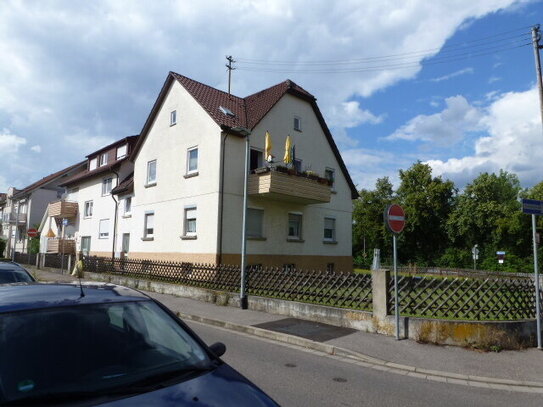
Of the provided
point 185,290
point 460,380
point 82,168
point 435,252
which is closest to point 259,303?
point 185,290

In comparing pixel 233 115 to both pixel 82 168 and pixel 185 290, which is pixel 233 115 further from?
pixel 82 168

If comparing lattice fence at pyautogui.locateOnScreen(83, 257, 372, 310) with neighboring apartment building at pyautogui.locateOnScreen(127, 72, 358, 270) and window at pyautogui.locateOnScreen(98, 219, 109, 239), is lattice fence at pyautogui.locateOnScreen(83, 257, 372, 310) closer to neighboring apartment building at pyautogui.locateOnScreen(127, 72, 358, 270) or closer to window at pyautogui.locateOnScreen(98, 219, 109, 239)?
neighboring apartment building at pyautogui.locateOnScreen(127, 72, 358, 270)

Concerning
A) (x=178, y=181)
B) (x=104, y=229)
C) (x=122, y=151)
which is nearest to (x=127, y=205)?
(x=104, y=229)

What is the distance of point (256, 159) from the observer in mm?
22281

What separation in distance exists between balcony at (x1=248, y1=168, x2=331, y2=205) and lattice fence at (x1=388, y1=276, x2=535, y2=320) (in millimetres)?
10802

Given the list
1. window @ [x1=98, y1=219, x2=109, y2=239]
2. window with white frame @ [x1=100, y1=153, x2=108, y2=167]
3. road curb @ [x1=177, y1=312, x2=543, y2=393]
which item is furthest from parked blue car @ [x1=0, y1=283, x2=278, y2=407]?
window with white frame @ [x1=100, y1=153, x2=108, y2=167]

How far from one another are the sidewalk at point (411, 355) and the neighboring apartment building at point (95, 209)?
1951 cm

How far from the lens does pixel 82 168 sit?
41.9 m

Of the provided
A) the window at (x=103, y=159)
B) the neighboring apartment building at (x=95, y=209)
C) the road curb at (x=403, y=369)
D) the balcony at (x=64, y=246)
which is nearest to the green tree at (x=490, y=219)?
the neighboring apartment building at (x=95, y=209)

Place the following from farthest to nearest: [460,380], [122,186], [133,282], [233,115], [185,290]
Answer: [122,186] < [233,115] < [133,282] < [185,290] < [460,380]

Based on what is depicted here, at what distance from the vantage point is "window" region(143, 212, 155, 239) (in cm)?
2397

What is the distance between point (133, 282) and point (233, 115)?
9822 mm

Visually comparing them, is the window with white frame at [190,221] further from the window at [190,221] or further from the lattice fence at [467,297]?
the lattice fence at [467,297]

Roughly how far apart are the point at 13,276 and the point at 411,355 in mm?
7875
